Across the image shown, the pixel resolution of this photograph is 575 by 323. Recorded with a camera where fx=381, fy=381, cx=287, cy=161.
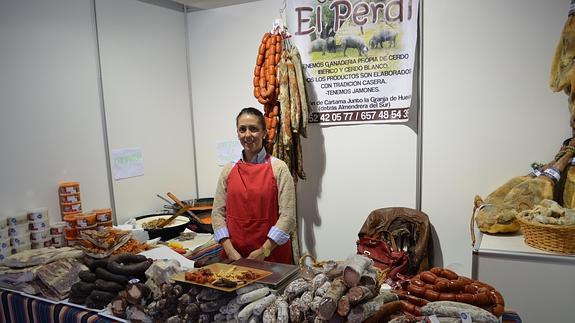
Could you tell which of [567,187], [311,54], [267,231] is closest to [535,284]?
[567,187]

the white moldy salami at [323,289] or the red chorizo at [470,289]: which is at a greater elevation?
the white moldy salami at [323,289]

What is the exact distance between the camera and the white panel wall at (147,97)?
3.13 meters

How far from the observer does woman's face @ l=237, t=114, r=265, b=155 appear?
244cm

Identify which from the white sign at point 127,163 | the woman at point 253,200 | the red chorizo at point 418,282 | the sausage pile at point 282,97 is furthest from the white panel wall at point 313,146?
the red chorizo at point 418,282

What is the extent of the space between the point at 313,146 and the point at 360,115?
0.53 metres

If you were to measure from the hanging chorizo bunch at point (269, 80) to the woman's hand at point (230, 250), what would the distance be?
0.95m

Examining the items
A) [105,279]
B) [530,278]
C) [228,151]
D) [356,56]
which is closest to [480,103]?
[356,56]

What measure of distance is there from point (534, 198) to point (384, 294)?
155cm

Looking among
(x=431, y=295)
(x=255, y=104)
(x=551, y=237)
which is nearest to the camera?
(x=431, y=295)

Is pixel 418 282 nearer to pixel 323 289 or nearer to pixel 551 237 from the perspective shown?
pixel 323 289

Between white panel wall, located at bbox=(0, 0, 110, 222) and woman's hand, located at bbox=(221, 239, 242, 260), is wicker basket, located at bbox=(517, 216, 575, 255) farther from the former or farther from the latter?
white panel wall, located at bbox=(0, 0, 110, 222)

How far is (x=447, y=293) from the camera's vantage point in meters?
1.35

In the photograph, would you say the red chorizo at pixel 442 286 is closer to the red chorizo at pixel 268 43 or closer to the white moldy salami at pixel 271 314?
the white moldy salami at pixel 271 314

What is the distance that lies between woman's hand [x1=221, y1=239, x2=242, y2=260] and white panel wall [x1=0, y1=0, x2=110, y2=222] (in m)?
1.19
